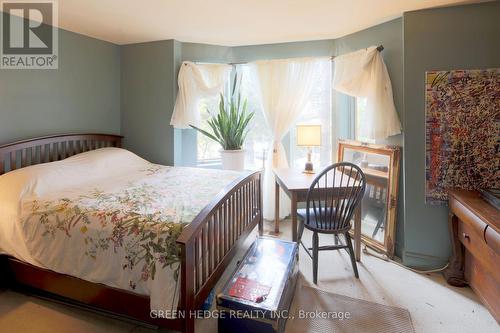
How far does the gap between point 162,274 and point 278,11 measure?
7.80 feet

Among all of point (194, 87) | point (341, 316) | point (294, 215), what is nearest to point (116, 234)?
point (294, 215)

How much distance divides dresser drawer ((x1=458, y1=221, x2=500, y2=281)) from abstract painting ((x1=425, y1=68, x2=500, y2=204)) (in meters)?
0.43

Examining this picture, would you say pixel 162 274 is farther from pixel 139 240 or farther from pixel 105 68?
pixel 105 68

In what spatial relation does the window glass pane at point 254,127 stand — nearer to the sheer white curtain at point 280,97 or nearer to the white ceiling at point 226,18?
the sheer white curtain at point 280,97

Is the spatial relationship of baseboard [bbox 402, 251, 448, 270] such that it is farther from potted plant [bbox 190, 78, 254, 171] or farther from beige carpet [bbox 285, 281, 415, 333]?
potted plant [bbox 190, 78, 254, 171]

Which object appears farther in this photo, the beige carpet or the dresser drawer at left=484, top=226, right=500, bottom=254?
the beige carpet

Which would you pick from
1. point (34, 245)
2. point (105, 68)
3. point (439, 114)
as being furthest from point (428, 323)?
point (105, 68)

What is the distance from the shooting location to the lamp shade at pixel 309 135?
3.04 meters

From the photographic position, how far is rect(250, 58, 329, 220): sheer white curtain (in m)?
3.40

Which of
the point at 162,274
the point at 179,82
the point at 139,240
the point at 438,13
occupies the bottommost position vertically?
the point at 162,274

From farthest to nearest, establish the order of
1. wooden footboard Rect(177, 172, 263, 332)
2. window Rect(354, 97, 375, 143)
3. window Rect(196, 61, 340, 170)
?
window Rect(196, 61, 340, 170), window Rect(354, 97, 375, 143), wooden footboard Rect(177, 172, 263, 332)

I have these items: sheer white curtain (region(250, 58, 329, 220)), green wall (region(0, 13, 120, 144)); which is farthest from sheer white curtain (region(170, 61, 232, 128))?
green wall (region(0, 13, 120, 144))

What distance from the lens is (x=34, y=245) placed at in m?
1.86

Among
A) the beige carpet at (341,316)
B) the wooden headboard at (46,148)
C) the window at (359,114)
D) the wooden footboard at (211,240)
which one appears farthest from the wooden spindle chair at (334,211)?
the wooden headboard at (46,148)
